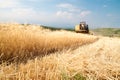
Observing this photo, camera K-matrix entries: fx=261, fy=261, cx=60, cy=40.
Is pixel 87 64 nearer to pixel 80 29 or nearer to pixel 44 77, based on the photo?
pixel 44 77

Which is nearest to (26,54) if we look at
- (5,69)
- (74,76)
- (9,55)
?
(9,55)

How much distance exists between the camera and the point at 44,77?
10.9 ft

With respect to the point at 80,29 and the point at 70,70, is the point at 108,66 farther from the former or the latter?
the point at 80,29

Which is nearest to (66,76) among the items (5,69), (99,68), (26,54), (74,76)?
(74,76)

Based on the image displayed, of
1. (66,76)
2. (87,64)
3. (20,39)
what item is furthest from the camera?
(20,39)

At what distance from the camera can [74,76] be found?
3.24 m

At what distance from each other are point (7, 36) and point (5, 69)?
3.07 m

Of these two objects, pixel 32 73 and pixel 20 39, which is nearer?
pixel 32 73

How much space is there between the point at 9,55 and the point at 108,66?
2547 mm

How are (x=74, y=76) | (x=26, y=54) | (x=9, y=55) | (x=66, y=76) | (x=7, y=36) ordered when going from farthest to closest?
(x=7, y=36), (x=26, y=54), (x=9, y=55), (x=74, y=76), (x=66, y=76)

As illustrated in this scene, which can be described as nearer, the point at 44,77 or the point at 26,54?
the point at 44,77

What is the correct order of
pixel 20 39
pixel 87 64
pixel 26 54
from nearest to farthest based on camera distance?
pixel 87 64
pixel 26 54
pixel 20 39

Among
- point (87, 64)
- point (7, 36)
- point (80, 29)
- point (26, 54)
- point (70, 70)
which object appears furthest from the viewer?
point (80, 29)

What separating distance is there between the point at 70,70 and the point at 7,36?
11.0ft
